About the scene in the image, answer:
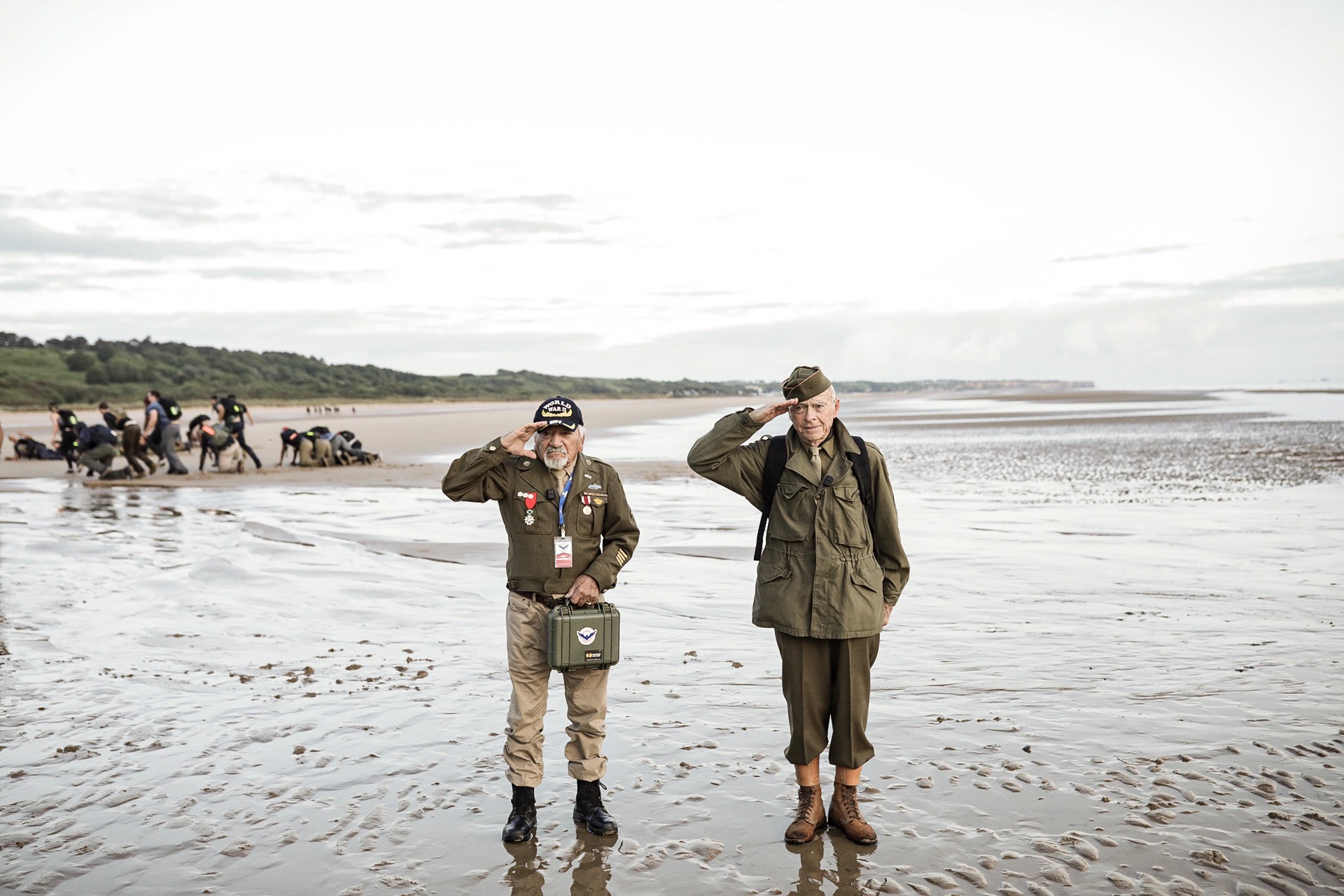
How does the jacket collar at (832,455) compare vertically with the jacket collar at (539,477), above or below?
above

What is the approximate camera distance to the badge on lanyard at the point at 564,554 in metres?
4.93

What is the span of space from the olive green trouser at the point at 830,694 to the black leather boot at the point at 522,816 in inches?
50.7

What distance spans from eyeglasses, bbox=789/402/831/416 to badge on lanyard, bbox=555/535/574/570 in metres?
1.29

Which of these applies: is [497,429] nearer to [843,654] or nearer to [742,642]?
[742,642]

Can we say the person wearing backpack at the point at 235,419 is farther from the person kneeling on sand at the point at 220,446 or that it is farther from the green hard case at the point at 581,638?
the green hard case at the point at 581,638

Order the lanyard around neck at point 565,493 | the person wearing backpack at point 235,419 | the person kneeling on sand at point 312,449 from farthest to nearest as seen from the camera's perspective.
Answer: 1. the person kneeling on sand at point 312,449
2. the person wearing backpack at point 235,419
3. the lanyard around neck at point 565,493

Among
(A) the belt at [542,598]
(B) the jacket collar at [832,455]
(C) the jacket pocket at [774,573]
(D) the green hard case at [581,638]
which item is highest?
(B) the jacket collar at [832,455]

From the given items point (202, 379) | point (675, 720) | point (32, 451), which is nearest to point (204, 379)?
point (202, 379)

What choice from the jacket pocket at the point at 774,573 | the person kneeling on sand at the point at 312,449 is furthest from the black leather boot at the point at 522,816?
Answer: the person kneeling on sand at the point at 312,449

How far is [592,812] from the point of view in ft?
16.2

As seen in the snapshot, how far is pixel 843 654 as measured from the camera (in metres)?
4.76

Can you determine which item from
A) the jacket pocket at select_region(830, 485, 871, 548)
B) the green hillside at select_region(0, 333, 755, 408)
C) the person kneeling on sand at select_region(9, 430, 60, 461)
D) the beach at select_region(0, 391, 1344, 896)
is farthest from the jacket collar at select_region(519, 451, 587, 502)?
the green hillside at select_region(0, 333, 755, 408)

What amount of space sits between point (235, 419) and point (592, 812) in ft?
79.5

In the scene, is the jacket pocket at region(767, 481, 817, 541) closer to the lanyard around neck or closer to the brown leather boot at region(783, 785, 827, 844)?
the lanyard around neck
